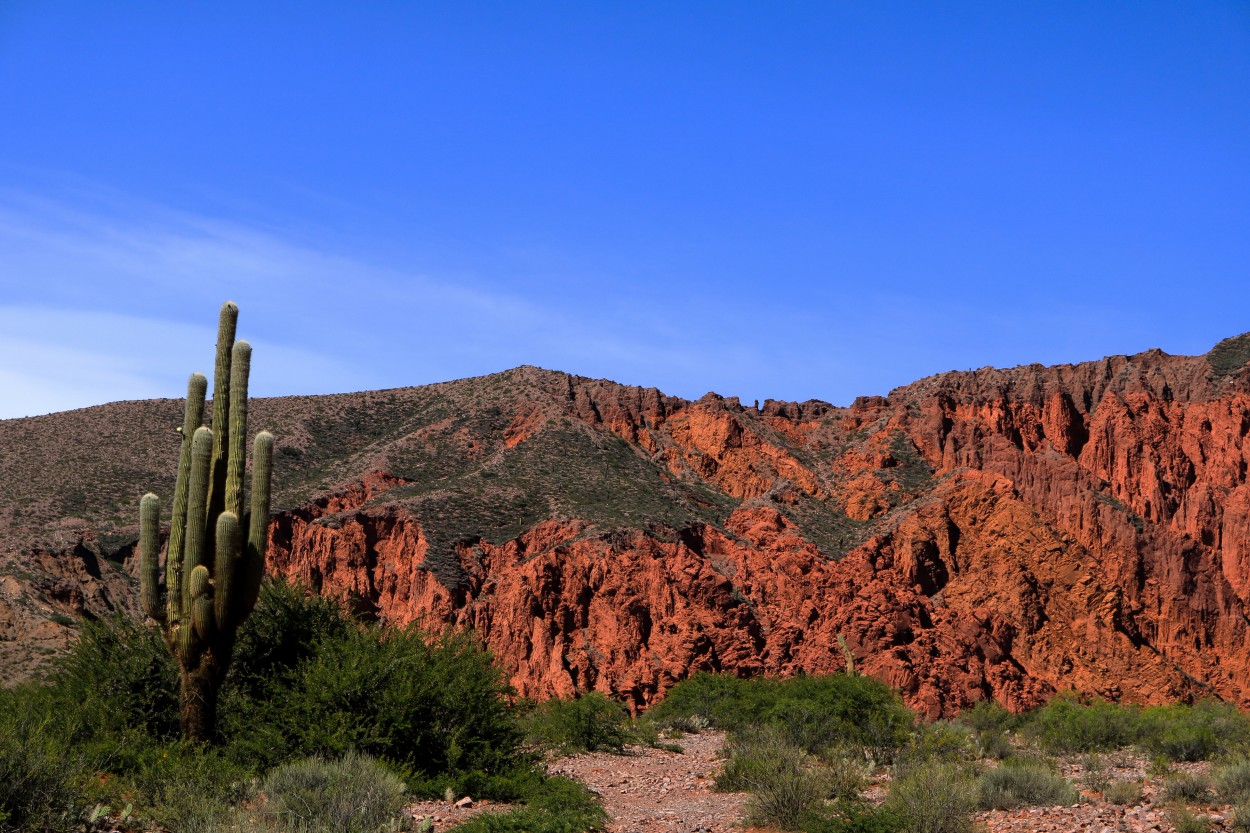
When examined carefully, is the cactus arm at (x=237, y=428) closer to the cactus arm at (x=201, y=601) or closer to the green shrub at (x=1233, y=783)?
the cactus arm at (x=201, y=601)

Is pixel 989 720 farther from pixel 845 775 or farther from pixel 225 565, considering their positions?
pixel 225 565

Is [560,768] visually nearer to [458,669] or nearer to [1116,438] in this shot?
[458,669]

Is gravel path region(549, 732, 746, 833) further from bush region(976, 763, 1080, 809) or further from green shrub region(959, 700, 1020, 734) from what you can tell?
green shrub region(959, 700, 1020, 734)

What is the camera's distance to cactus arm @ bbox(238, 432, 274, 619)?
1972 centimetres

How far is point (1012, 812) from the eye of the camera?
19328 millimetres

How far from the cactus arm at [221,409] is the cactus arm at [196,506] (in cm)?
20

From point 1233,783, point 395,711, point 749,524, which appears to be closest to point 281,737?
point 395,711

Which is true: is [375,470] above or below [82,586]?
above

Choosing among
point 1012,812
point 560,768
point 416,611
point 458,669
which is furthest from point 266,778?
point 416,611

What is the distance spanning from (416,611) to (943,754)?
29531mm

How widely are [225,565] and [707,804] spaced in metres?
9.10

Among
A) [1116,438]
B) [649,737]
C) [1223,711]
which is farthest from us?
[1116,438]

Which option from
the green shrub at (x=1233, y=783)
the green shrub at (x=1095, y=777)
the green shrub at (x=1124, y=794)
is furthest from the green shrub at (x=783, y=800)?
the green shrub at (x=1233, y=783)

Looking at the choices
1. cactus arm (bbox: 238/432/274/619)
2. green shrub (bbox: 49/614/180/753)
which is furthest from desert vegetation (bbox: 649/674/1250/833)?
green shrub (bbox: 49/614/180/753)
